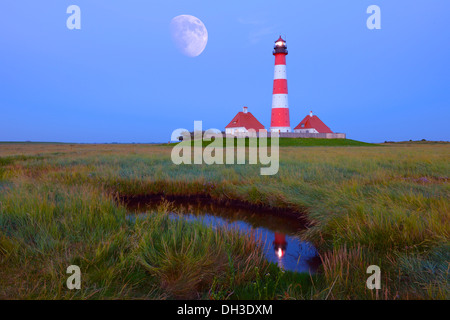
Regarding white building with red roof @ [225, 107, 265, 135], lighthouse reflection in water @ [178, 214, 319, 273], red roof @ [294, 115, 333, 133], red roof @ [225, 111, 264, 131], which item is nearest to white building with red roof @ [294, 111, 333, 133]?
red roof @ [294, 115, 333, 133]

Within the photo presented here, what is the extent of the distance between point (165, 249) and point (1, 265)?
199 centimetres

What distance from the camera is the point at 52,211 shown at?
174 inches

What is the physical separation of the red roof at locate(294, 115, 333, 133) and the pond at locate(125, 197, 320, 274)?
158 ft

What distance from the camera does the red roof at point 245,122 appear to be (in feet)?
153

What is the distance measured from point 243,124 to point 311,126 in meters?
15.8

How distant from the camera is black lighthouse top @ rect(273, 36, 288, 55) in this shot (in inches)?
1542

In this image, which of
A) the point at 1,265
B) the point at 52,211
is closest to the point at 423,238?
the point at 1,265

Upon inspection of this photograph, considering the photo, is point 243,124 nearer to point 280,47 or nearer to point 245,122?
point 245,122

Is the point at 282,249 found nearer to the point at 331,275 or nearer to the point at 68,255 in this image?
the point at 331,275

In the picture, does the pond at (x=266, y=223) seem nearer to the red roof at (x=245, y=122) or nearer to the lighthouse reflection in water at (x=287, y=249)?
the lighthouse reflection in water at (x=287, y=249)

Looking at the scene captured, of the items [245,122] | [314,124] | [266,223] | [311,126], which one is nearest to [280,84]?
[245,122]

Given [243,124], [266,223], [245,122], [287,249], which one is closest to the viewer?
[287,249]

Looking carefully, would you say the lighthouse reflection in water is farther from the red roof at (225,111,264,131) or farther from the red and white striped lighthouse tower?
the red roof at (225,111,264,131)

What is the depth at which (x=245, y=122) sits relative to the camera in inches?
1854
